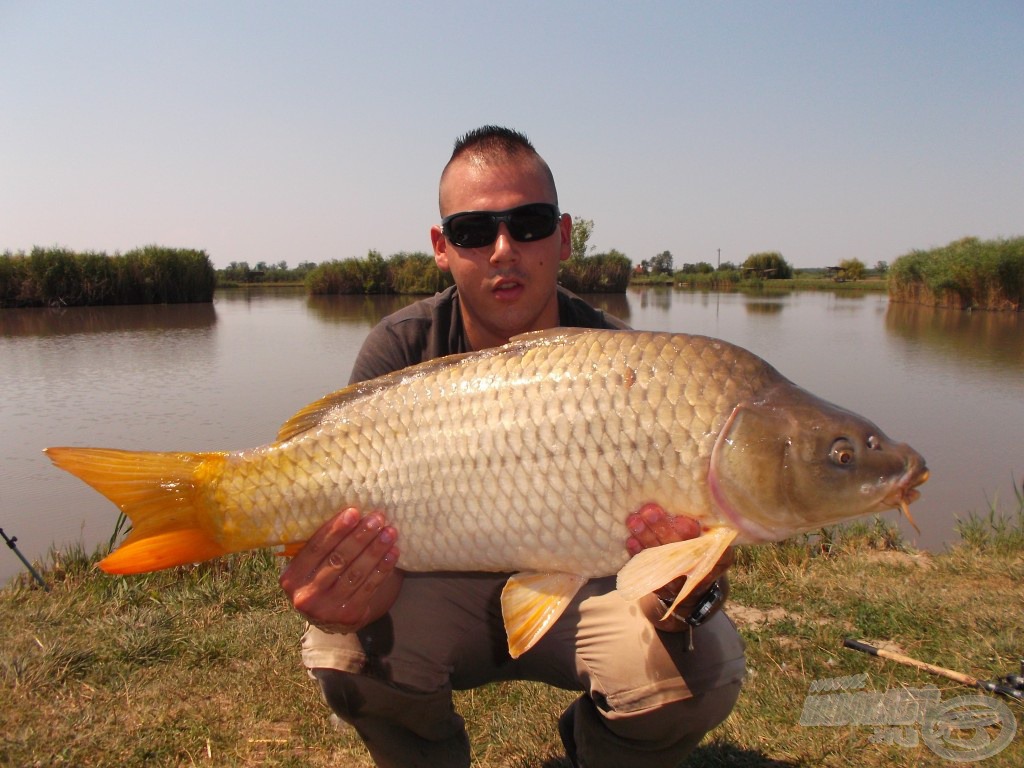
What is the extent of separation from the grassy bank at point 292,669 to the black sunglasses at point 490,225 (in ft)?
4.30

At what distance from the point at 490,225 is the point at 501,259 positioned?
10 centimetres

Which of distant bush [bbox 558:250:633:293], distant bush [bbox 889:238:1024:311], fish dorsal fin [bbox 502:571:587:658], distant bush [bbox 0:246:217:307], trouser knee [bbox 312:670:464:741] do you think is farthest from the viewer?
distant bush [bbox 558:250:633:293]

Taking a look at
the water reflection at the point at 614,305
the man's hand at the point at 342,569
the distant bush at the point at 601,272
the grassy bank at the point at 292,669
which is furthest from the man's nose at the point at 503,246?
the distant bush at the point at 601,272

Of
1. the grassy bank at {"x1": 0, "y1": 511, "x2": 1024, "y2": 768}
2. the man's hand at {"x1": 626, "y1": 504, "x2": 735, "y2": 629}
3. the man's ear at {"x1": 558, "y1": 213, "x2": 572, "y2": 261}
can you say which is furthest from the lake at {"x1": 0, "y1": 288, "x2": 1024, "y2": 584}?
the man's hand at {"x1": 626, "y1": 504, "x2": 735, "y2": 629}

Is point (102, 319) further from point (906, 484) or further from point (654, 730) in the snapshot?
point (906, 484)

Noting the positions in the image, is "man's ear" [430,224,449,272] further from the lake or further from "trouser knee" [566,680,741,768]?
the lake

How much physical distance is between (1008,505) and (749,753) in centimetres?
419

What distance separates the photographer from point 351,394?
1.52 metres

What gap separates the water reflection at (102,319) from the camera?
16406 mm

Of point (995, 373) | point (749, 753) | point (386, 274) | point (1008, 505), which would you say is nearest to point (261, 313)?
point (386, 274)

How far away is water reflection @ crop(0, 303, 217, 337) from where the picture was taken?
16406 mm

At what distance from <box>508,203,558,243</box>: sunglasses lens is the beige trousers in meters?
0.93

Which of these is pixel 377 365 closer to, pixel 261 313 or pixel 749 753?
pixel 749 753
